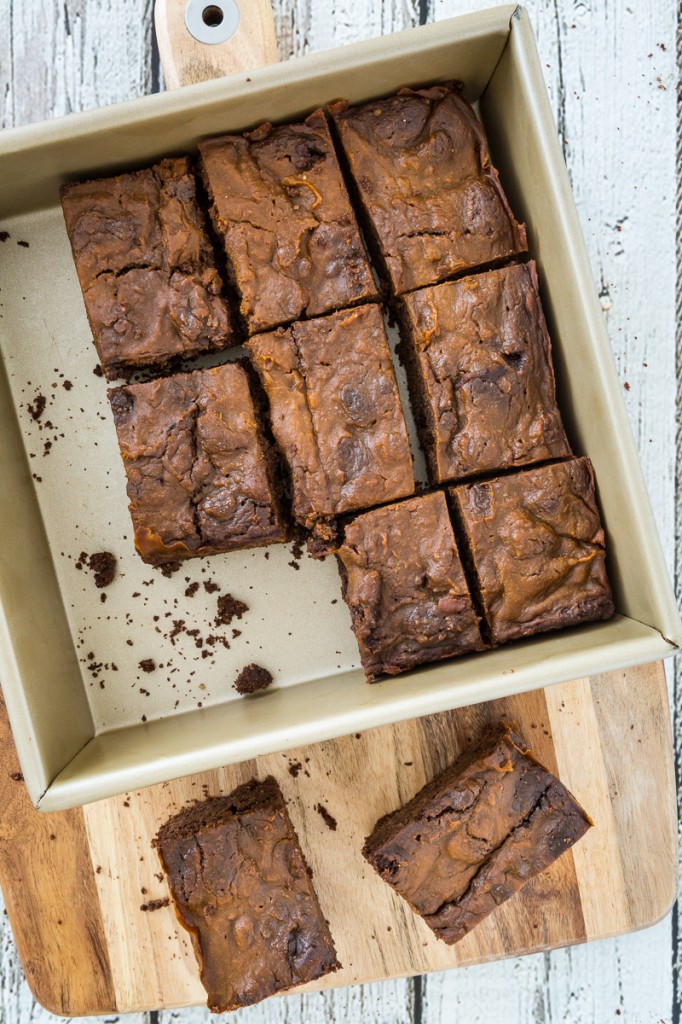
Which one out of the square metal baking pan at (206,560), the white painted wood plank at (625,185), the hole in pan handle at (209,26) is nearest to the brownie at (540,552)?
the square metal baking pan at (206,560)

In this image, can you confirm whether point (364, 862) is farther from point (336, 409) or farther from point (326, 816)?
point (336, 409)

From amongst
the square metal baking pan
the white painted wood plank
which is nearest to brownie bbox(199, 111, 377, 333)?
the square metal baking pan

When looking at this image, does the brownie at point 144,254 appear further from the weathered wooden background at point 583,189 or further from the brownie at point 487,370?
the brownie at point 487,370

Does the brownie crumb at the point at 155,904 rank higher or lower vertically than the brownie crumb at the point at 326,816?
lower

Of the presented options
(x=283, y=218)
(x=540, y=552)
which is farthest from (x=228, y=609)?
(x=283, y=218)

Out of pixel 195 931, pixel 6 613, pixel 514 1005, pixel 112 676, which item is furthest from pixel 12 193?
pixel 514 1005

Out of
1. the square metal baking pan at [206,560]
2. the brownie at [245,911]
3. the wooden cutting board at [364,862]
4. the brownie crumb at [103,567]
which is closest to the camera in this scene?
the square metal baking pan at [206,560]
